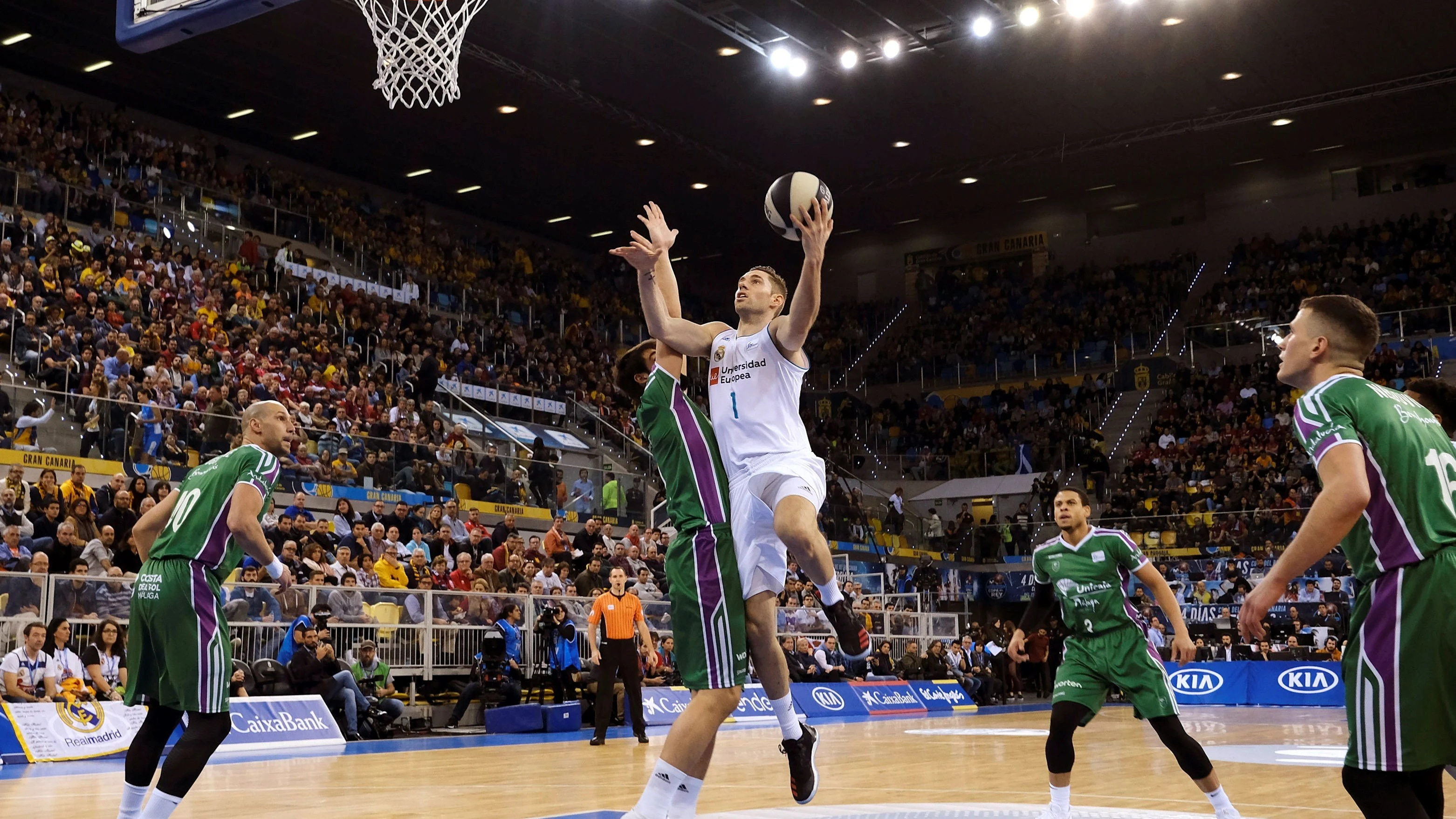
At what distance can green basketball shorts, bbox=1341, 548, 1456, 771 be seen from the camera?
3.63 m

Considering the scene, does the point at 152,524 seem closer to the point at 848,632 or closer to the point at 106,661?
the point at 848,632

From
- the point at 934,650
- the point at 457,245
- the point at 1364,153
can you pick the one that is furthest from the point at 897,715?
the point at 1364,153

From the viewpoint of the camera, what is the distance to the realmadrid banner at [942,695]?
76.7 ft

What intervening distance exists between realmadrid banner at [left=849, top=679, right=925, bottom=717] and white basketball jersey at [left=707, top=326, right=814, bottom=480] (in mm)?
→ 16247

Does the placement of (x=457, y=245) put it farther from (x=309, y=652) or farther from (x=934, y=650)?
(x=309, y=652)

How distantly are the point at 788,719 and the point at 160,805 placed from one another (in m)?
2.71

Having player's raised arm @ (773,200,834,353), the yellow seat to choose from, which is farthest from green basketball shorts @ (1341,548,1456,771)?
the yellow seat

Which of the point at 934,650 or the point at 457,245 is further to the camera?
the point at 457,245

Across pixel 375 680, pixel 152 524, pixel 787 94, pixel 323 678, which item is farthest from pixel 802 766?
pixel 787 94

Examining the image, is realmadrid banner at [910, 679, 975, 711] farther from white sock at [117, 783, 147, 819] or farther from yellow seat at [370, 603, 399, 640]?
white sock at [117, 783, 147, 819]

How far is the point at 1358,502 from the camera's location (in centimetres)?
366

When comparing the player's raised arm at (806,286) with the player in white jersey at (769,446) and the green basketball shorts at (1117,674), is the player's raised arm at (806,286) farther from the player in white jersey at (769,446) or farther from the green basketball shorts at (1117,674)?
the green basketball shorts at (1117,674)

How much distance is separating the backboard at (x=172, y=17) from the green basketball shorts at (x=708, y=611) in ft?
19.8

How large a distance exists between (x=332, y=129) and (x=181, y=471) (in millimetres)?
13351
